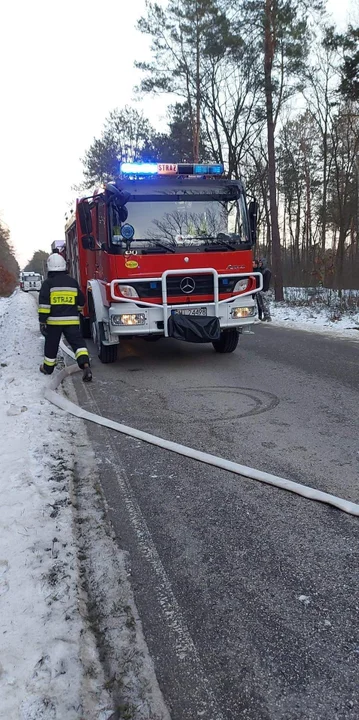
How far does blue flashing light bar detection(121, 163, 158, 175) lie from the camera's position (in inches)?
295

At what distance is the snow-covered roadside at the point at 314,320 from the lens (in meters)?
12.0

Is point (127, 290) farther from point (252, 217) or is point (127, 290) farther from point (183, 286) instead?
point (252, 217)

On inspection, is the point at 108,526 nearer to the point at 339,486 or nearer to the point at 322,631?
the point at 322,631

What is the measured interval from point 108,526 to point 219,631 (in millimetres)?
1064

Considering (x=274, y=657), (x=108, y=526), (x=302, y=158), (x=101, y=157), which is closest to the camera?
(x=274, y=657)

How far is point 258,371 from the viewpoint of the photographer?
7.34 metres

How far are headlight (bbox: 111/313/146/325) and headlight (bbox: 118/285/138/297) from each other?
11.6 inches

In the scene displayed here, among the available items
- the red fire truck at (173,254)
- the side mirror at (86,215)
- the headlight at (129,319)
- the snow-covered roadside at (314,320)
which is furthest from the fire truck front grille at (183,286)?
the snow-covered roadside at (314,320)

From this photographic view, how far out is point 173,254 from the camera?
7.22 metres

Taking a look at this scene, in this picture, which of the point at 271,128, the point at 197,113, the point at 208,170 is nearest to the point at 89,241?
the point at 208,170

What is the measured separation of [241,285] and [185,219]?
4.32 feet

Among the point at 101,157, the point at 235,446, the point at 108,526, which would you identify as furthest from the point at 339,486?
the point at 101,157

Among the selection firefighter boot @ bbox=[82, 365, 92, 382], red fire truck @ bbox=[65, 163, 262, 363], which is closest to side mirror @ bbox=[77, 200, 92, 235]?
red fire truck @ bbox=[65, 163, 262, 363]

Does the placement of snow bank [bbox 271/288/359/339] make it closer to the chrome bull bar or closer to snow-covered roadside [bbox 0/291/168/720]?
the chrome bull bar
